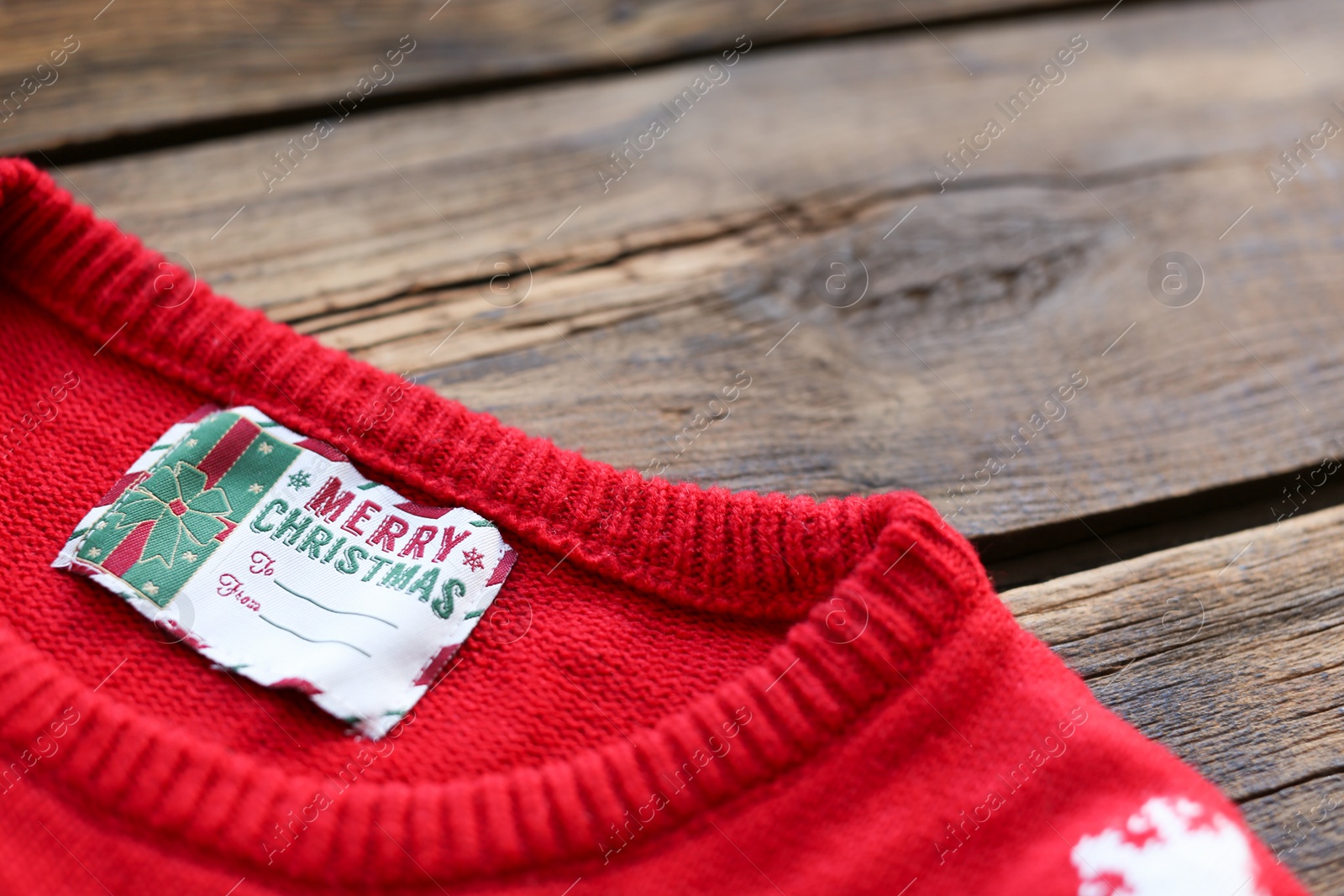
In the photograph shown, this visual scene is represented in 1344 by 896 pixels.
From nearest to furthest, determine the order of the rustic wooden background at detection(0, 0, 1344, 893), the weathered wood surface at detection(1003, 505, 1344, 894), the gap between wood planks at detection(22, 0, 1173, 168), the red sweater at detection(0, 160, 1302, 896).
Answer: the red sweater at detection(0, 160, 1302, 896) < the weathered wood surface at detection(1003, 505, 1344, 894) < the rustic wooden background at detection(0, 0, 1344, 893) < the gap between wood planks at detection(22, 0, 1173, 168)

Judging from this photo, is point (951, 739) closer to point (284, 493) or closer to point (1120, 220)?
point (284, 493)

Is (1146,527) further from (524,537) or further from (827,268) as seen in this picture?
(524,537)

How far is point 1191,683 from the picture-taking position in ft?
2.67

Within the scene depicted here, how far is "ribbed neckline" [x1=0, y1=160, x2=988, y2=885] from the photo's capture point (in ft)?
2.03

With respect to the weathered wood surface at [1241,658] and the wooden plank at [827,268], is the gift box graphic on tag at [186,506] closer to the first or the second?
the wooden plank at [827,268]

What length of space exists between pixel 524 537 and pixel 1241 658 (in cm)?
67

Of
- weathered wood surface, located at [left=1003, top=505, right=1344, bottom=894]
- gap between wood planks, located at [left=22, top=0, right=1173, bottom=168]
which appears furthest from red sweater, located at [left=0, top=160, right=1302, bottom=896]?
gap between wood planks, located at [left=22, top=0, right=1173, bottom=168]

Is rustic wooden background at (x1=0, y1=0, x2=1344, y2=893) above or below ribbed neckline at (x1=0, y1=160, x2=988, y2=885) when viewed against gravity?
above

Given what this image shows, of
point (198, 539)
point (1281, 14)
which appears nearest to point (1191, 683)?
point (198, 539)

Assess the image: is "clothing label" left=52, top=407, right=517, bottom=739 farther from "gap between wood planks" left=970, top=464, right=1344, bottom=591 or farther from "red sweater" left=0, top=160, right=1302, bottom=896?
"gap between wood planks" left=970, top=464, right=1344, bottom=591

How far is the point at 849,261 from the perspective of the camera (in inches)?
40.8

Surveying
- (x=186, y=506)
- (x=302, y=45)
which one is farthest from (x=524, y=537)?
(x=302, y=45)

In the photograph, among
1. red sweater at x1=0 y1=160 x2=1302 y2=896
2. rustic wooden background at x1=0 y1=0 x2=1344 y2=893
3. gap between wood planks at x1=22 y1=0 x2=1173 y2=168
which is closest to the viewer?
red sweater at x1=0 y1=160 x2=1302 y2=896

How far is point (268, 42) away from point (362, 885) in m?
0.98
